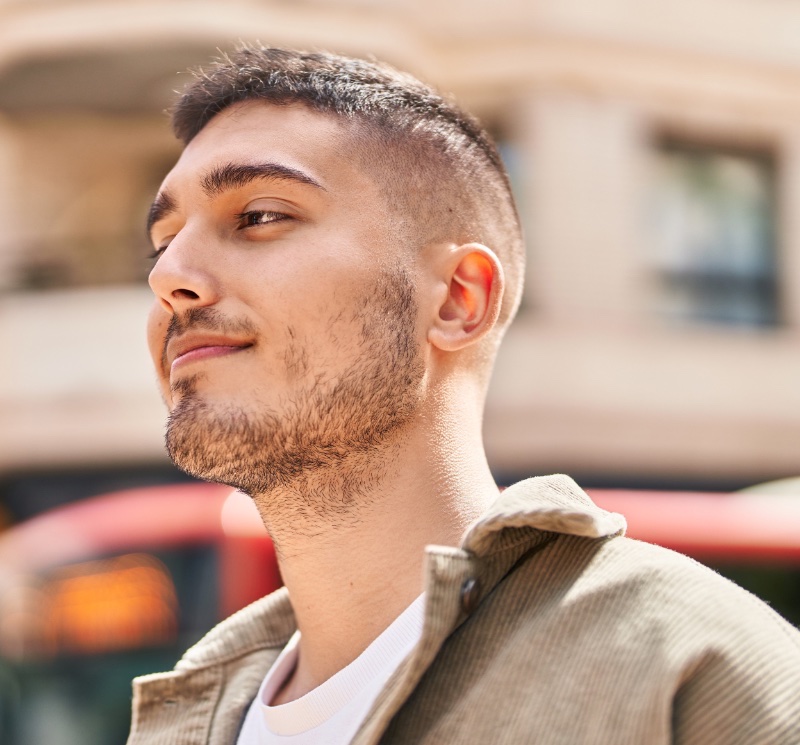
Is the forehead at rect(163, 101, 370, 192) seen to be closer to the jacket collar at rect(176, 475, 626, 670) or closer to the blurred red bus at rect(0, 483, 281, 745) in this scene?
the jacket collar at rect(176, 475, 626, 670)

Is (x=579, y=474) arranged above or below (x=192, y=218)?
below

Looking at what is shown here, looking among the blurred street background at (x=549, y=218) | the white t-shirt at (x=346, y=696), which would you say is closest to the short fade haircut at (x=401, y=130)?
the white t-shirt at (x=346, y=696)

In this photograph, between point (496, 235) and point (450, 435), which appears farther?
point (496, 235)

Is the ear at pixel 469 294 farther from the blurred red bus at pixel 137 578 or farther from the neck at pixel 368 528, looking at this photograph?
the blurred red bus at pixel 137 578

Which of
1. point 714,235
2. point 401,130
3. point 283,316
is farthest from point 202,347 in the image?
point 714,235

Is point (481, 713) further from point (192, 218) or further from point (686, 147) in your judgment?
point (686, 147)

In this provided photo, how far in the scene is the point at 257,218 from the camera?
2252mm

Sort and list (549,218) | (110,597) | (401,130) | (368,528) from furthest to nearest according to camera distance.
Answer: (549,218) < (110,597) < (401,130) < (368,528)

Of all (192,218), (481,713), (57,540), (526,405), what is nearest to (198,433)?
(192,218)

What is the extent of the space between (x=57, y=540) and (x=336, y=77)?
523 centimetres

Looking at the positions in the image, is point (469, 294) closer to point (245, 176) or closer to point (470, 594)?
point (245, 176)

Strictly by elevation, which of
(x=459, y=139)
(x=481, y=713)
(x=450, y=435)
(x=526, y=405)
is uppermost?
(x=459, y=139)

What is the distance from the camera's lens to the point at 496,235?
8.38ft

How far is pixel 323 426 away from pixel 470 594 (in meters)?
0.49
